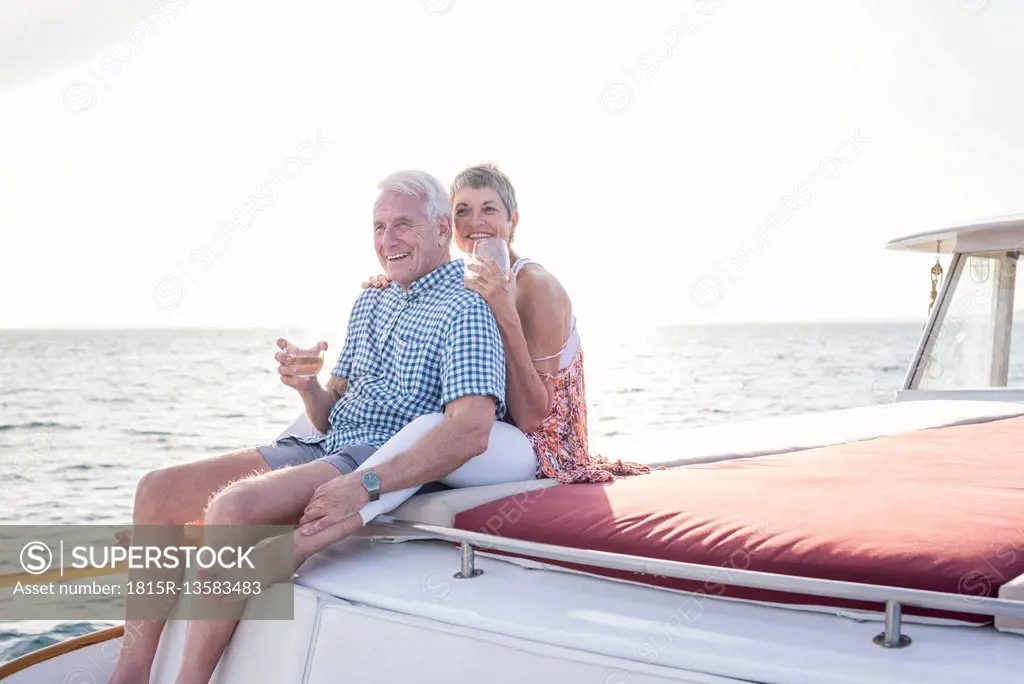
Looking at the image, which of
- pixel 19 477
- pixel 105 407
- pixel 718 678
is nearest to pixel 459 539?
pixel 718 678

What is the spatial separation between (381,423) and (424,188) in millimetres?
775

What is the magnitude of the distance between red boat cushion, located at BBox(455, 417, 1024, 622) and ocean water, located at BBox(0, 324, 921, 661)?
3.21 ft

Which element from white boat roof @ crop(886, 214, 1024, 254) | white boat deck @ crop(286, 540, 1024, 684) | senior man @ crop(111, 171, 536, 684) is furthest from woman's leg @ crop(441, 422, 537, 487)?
white boat roof @ crop(886, 214, 1024, 254)

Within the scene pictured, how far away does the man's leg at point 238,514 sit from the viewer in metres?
2.54

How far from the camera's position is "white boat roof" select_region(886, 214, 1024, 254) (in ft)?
19.6

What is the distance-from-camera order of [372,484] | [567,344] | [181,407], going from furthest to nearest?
[181,407] < [567,344] < [372,484]

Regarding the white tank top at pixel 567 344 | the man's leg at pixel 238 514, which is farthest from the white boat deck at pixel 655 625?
the white tank top at pixel 567 344

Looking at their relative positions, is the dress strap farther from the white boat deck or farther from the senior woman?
the white boat deck

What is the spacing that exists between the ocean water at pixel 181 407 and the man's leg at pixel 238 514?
1.74 feet

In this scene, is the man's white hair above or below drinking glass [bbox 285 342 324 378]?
above

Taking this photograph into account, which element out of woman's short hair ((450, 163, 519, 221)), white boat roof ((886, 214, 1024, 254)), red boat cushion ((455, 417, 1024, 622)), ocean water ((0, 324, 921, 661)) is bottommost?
ocean water ((0, 324, 921, 661))

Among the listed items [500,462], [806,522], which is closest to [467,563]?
[500,462]

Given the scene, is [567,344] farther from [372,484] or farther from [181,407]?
[181,407]

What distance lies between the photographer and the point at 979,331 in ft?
20.9
